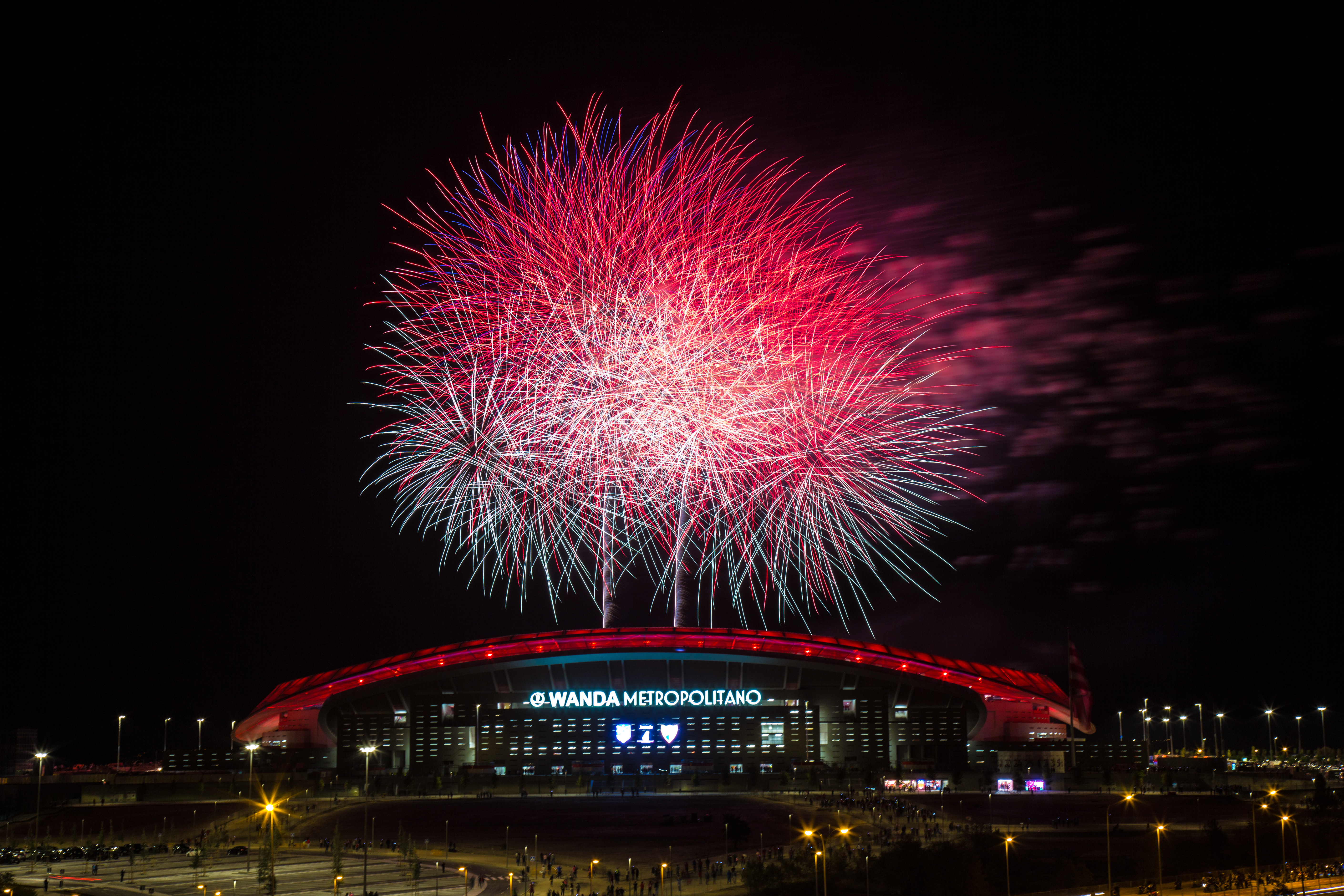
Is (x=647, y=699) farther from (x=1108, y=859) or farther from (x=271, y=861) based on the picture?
(x=1108, y=859)

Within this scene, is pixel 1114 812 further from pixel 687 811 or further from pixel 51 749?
pixel 51 749

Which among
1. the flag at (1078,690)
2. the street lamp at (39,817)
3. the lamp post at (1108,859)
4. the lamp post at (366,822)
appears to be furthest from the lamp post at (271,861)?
the flag at (1078,690)

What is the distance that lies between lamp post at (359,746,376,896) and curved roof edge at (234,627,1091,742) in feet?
20.1

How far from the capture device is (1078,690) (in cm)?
8981

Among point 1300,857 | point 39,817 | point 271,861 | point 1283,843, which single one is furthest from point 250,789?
point 1300,857

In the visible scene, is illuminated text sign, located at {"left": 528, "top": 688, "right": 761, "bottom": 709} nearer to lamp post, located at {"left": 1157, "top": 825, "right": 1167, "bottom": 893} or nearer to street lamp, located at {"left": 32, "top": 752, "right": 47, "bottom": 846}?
street lamp, located at {"left": 32, "top": 752, "right": 47, "bottom": 846}

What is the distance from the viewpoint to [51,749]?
4478 inches

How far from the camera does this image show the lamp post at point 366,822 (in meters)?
40.4

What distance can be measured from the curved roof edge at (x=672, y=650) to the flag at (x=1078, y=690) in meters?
1.08

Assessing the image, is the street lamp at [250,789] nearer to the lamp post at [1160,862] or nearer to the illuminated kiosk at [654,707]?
the illuminated kiosk at [654,707]

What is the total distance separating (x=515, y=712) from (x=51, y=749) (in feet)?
174

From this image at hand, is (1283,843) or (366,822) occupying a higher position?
(366,822)

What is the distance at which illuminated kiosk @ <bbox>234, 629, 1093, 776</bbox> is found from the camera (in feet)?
299

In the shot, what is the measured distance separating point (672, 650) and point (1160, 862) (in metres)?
55.0
